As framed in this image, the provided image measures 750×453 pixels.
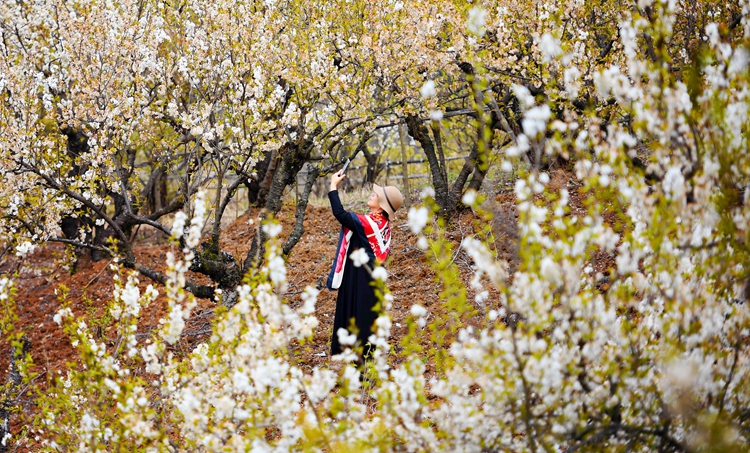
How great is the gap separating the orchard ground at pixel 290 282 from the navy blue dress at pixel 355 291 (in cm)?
73

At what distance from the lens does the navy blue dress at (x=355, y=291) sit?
571 cm

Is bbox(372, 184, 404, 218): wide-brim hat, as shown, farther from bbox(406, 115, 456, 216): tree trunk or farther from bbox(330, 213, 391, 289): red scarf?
bbox(406, 115, 456, 216): tree trunk

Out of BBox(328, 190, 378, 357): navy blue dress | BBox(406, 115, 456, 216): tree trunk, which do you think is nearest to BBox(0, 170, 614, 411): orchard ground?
BBox(406, 115, 456, 216): tree trunk

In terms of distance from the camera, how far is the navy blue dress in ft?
18.7

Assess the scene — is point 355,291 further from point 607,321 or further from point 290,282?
point 290,282

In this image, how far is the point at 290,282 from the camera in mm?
9281

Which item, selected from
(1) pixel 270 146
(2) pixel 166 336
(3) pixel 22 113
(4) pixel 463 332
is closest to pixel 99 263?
(3) pixel 22 113

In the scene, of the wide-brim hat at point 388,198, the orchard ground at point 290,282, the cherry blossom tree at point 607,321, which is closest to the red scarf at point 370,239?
the wide-brim hat at point 388,198

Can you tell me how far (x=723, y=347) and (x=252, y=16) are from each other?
6.06m

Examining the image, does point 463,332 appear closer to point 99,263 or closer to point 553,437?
point 553,437

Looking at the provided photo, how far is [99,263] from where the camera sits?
11.0 metres

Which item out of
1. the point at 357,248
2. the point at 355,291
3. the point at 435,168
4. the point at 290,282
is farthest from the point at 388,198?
the point at 435,168

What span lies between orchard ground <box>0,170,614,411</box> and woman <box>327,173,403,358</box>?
0.78 metres

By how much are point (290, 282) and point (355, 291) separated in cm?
361
